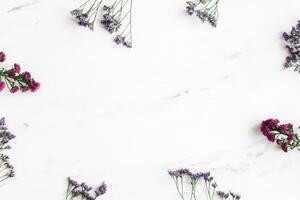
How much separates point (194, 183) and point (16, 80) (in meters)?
0.85

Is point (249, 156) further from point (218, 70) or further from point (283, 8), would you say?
point (283, 8)

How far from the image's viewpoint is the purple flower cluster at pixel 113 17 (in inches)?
90.4

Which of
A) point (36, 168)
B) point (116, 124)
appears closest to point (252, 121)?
point (116, 124)

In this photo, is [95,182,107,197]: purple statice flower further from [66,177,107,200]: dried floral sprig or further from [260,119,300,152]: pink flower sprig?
[260,119,300,152]: pink flower sprig

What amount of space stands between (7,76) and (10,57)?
4.0 inches

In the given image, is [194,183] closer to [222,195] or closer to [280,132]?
[222,195]

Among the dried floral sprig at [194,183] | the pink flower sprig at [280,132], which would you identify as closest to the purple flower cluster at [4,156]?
the dried floral sprig at [194,183]

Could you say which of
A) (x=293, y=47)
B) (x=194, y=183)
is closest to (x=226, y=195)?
(x=194, y=183)

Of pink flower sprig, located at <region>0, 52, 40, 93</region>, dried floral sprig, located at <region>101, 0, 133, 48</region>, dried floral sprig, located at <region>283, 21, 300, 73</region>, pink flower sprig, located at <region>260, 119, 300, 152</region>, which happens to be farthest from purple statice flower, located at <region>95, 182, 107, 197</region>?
dried floral sprig, located at <region>283, 21, 300, 73</region>

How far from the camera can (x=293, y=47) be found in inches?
98.3

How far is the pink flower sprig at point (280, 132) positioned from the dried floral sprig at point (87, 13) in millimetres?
848

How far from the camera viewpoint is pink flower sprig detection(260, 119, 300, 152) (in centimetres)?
241

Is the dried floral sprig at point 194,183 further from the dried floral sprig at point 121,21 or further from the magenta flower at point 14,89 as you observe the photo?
the magenta flower at point 14,89

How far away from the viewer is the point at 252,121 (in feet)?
8.17
